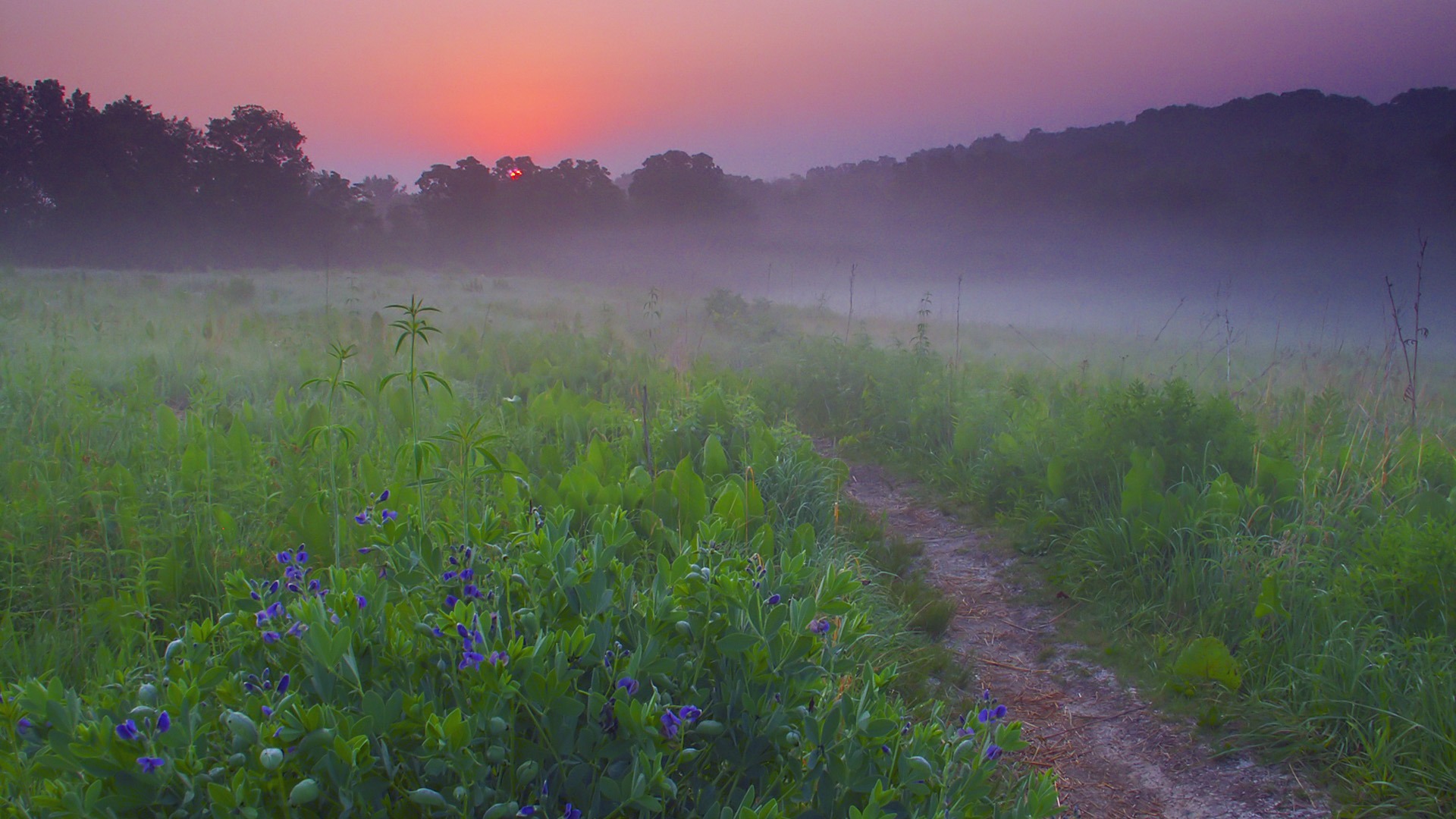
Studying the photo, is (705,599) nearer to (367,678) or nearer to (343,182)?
(367,678)

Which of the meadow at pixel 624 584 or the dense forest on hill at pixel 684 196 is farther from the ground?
the dense forest on hill at pixel 684 196

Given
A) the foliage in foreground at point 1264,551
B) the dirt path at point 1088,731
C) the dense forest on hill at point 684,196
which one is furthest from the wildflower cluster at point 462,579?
the dense forest on hill at point 684,196

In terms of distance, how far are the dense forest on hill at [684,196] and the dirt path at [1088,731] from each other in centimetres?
712

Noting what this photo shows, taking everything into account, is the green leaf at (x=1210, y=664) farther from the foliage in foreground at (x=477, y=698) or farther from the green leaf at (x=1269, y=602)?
the foliage in foreground at (x=477, y=698)

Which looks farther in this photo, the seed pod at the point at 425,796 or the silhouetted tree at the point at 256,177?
the silhouetted tree at the point at 256,177

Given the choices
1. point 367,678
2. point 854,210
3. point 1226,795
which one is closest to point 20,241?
point 367,678

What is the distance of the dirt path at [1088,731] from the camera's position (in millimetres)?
2496

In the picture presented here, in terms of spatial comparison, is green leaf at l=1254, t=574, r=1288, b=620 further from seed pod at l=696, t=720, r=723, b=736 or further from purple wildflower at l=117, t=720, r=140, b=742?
purple wildflower at l=117, t=720, r=140, b=742

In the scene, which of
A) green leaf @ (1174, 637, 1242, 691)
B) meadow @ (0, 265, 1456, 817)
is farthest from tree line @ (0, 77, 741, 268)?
green leaf @ (1174, 637, 1242, 691)

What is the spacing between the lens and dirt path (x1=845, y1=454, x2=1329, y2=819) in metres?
2.50

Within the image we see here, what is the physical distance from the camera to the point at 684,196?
2114cm

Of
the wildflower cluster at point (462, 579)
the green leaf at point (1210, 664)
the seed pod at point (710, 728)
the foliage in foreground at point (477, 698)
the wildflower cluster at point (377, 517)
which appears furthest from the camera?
the green leaf at point (1210, 664)

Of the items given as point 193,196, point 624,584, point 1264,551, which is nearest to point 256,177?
point 193,196

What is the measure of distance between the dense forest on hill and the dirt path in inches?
280
